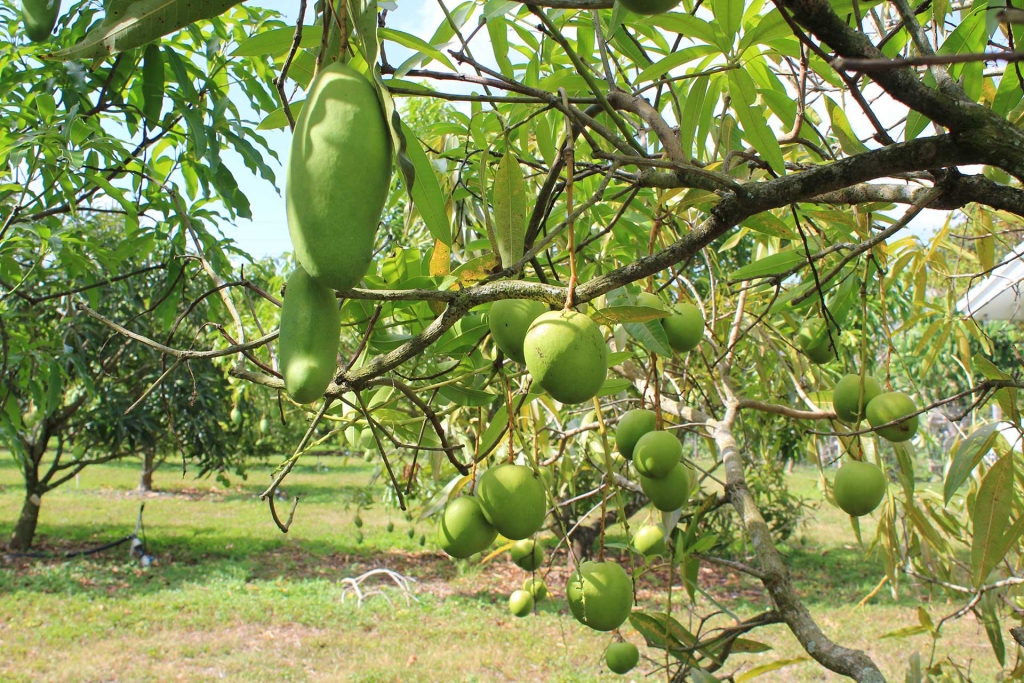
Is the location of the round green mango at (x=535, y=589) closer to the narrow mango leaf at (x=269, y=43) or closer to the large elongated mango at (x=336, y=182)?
the narrow mango leaf at (x=269, y=43)

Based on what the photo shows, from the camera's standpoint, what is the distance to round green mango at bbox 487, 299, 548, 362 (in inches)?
32.4

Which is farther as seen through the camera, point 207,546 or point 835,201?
point 207,546

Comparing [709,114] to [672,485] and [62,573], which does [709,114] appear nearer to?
[672,485]

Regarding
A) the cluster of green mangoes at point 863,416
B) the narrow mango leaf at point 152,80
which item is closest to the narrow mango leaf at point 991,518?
the cluster of green mangoes at point 863,416

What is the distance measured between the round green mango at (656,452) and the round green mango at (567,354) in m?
0.49

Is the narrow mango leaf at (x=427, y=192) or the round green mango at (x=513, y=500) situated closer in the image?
the narrow mango leaf at (x=427, y=192)

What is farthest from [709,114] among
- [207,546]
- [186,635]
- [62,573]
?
[207,546]

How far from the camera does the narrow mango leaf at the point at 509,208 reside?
2.57 ft

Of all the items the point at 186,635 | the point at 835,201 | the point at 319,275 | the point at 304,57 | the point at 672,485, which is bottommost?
the point at 186,635

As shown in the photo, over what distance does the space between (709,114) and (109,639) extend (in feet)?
19.3

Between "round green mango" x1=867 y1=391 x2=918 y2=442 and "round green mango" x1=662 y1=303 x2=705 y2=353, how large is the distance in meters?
0.37

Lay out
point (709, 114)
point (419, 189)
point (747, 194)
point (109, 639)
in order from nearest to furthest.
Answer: point (747, 194) < point (419, 189) < point (709, 114) < point (109, 639)

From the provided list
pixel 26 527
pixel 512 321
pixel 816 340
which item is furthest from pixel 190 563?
pixel 512 321

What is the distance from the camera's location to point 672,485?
1188 mm
